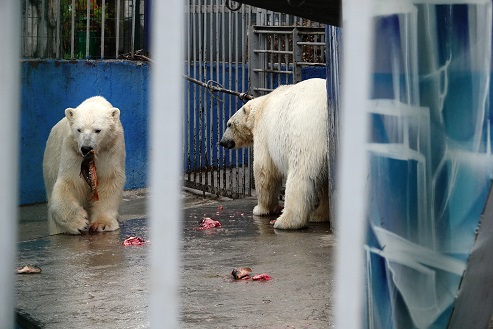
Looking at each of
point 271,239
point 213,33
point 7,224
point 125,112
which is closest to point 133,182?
point 125,112

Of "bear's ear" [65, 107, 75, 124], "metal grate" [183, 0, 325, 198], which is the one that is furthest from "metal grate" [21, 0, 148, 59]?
"bear's ear" [65, 107, 75, 124]

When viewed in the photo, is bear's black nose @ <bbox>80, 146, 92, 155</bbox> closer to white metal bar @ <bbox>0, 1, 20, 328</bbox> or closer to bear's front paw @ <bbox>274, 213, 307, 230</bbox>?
bear's front paw @ <bbox>274, 213, 307, 230</bbox>

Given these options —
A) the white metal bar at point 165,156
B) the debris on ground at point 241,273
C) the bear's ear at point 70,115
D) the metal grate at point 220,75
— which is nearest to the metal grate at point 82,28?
the metal grate at point 220,75

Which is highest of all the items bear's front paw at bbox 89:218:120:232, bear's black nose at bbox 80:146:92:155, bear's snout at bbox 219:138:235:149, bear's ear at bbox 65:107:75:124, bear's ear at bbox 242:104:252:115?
bear's ear at bbox 242:104:252:115

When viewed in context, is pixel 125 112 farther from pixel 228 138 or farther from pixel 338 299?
pixel 338 299

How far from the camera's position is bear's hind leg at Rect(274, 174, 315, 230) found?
668 centimetres

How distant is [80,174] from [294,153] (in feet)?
5.50

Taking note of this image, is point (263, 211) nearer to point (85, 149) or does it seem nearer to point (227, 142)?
point (227, 142)

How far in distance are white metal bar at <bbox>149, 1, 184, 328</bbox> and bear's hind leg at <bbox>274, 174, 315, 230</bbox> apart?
195 inches

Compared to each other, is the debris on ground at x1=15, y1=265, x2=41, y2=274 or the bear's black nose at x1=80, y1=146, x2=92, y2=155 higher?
the bear's black nose at x1=80, y1=146, x2=92, y2=155

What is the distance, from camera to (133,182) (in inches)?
395

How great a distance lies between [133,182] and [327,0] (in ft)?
24.3

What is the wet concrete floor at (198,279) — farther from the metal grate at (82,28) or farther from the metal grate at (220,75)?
the metal grate at (82,28)

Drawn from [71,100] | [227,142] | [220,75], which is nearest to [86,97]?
[71,100]
